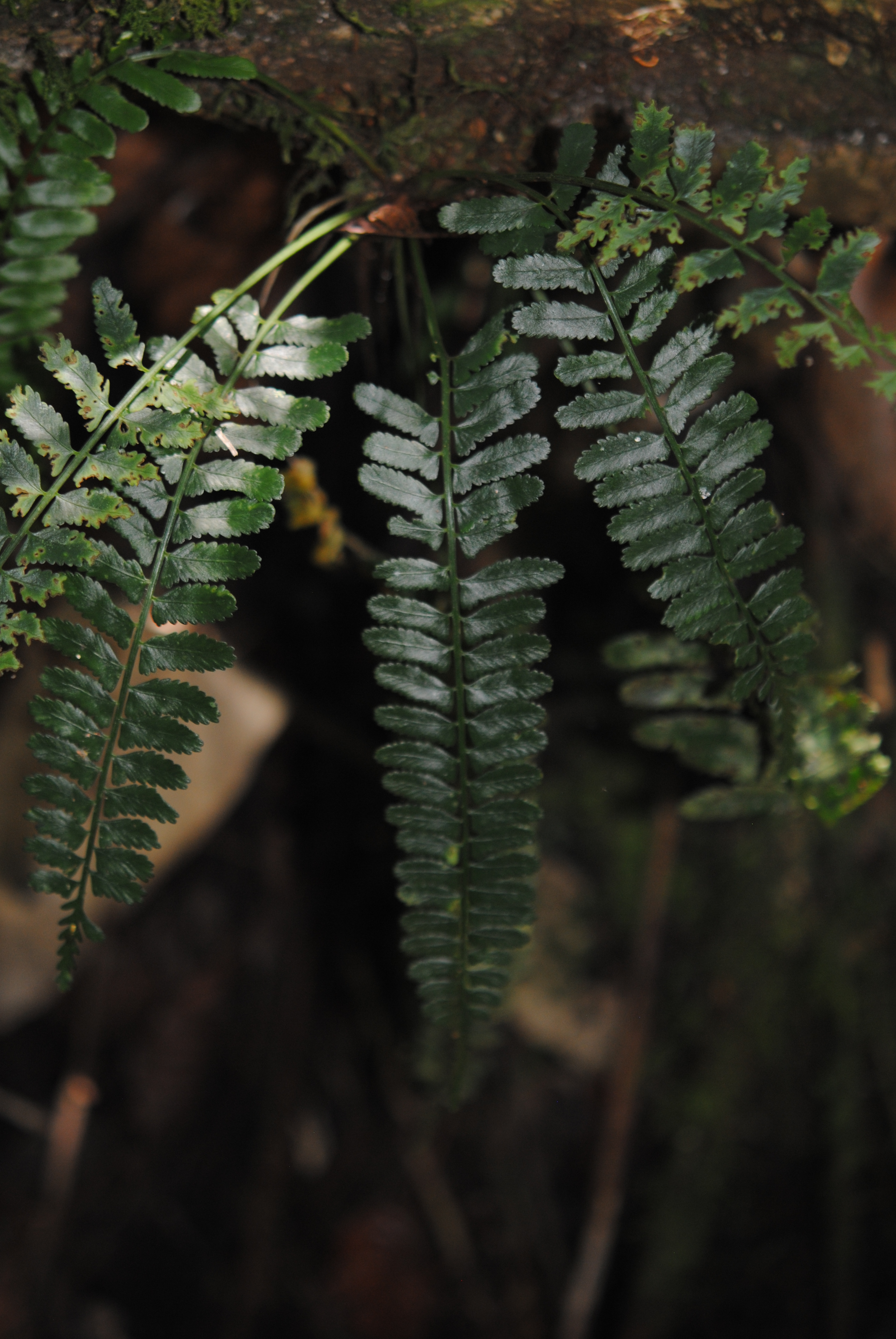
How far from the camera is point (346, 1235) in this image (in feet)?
7.86

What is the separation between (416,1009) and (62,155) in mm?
2063

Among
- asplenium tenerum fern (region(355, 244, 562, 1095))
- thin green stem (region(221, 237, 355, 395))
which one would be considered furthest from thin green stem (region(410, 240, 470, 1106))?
thin green stem (region(221, 237, 355, 395))

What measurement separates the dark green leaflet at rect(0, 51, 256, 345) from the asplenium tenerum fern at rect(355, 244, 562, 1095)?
374 mm

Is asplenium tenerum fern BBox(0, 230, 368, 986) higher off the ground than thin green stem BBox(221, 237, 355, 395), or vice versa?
thin green stem BBox(221, 237, 355, 395)

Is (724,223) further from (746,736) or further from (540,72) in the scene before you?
(746,736)

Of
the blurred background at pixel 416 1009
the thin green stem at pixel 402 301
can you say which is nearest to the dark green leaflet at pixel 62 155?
the thin green stem at pixel 402 301

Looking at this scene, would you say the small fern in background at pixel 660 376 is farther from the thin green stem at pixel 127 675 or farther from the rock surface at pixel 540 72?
the thin green stem at pixel 127 675

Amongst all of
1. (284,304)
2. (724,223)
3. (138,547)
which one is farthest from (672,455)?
(138,547)

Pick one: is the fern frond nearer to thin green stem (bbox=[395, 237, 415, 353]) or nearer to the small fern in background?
the small fern in background

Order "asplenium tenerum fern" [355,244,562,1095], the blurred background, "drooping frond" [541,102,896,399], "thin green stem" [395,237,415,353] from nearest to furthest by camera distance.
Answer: "drooping frond" [541,102,896,399]
"asplenium tenerum fern" [355,244,562,1095]
"thin green stem" [395,237,415,353]
the blurred background

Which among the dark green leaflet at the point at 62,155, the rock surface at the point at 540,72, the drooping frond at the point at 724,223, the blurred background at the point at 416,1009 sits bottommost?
the blurred background at the point at 416,1009

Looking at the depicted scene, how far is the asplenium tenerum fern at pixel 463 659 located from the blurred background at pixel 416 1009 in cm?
57

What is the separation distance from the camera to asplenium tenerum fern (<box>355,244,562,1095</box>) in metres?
1.01

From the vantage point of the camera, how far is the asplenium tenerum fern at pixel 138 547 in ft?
3.11
